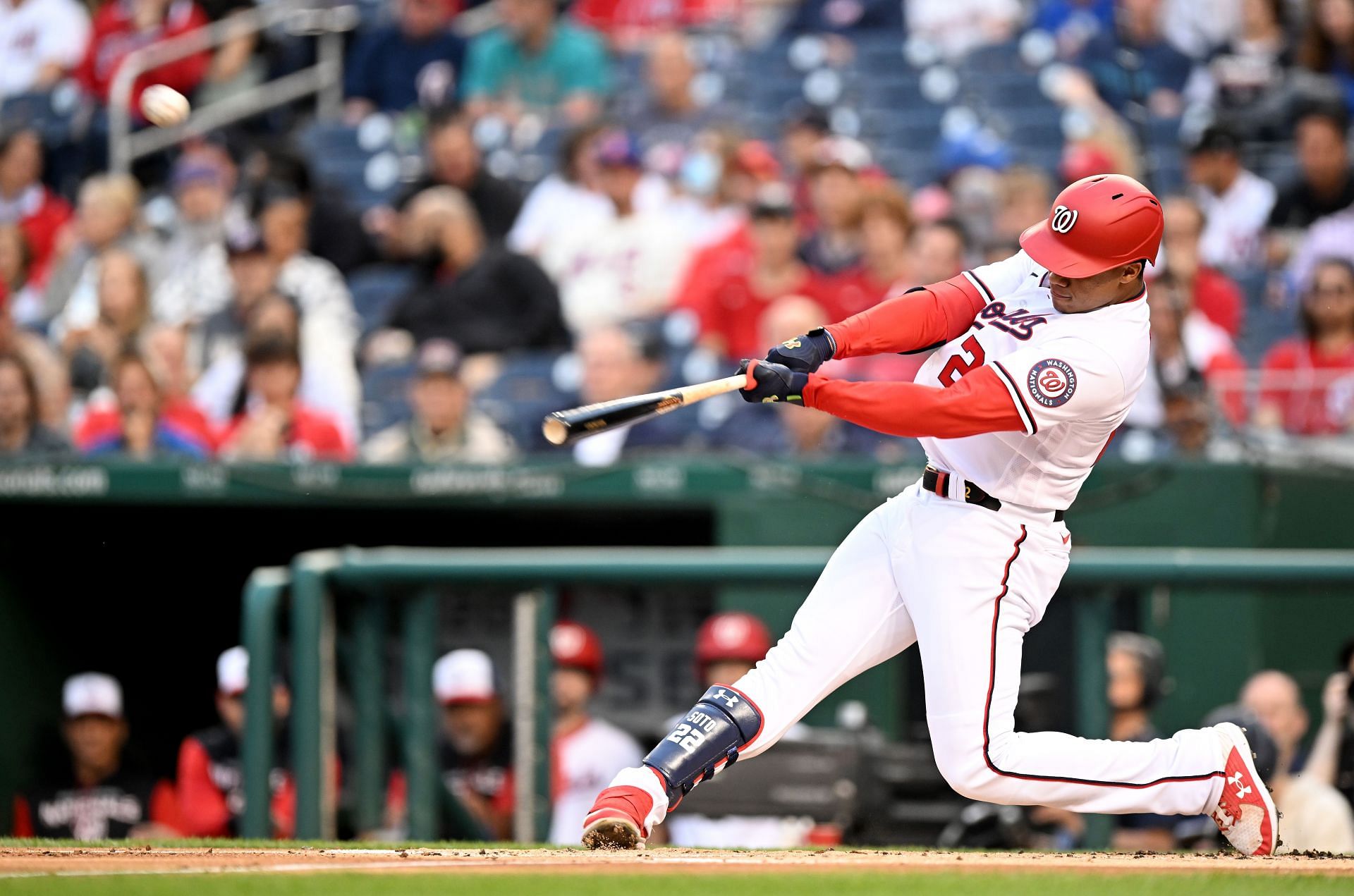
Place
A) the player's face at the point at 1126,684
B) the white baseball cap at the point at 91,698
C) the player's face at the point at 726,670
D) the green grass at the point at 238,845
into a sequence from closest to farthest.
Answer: the green grass at the point at 238,845 < the player's face at the point at 1126,684 < the player's face at the point at 726,670 < the white baseball cap at the point at 91,698

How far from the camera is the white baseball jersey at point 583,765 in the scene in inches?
222

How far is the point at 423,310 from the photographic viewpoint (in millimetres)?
7656

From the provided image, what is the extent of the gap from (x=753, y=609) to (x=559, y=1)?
483 centimetres

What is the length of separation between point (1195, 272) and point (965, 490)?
4.01m

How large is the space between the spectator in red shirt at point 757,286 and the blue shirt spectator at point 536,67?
2.04 m

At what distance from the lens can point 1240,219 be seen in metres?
7.86

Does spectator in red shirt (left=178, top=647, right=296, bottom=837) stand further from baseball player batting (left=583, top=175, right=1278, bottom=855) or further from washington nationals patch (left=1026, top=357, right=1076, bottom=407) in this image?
washington nationals patch (left=1026, top=357, right=1076, bottom=407)

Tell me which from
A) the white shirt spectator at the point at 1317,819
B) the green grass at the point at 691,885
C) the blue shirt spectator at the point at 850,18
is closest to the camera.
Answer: the green grass at the point at 691,885

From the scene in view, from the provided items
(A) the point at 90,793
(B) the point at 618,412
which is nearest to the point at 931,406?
(B) the point at 618,412

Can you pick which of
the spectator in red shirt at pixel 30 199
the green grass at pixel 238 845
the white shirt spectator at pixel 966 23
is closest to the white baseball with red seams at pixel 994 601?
the green grass at pixel 238 845

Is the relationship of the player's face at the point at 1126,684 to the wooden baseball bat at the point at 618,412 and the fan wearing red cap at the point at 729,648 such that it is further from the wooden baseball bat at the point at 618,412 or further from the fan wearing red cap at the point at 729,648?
the wooden baseball bat at the point at 618,412

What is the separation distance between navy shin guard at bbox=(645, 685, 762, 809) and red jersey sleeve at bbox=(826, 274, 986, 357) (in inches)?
30.4

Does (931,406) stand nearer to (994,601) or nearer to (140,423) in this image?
(994,601)

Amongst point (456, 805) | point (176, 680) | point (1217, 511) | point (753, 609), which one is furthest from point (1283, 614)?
point (176, 680)
